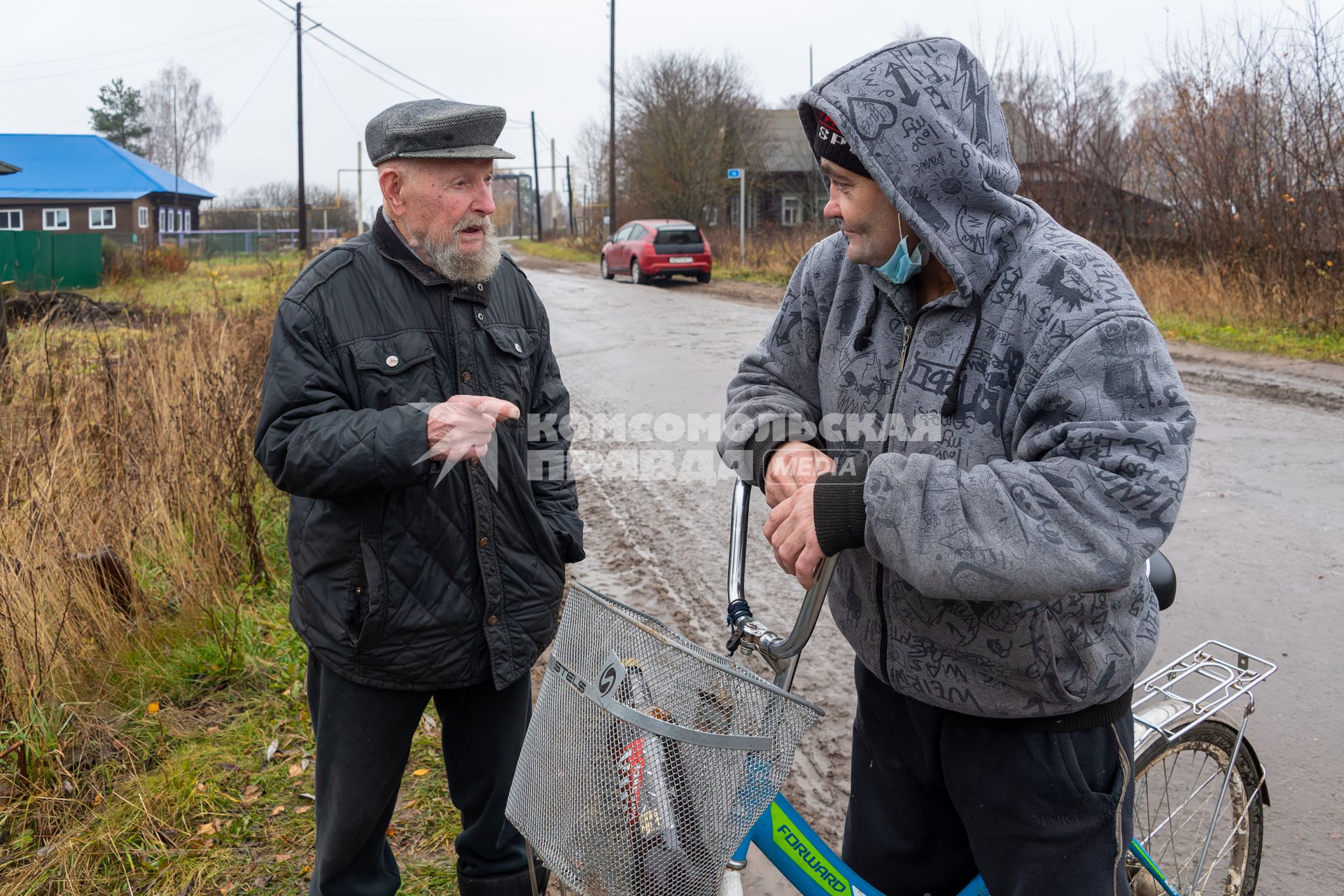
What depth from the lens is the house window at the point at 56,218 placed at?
41281mm

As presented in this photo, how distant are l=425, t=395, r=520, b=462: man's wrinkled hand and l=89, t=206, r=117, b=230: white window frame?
1787 inches

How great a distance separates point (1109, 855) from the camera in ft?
5.69

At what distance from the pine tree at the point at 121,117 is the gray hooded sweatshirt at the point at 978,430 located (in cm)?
7131

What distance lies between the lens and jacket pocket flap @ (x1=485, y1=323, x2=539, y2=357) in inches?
99.4

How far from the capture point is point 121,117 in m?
64.2

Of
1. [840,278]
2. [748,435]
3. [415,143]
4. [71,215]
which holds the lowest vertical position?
[748,435]

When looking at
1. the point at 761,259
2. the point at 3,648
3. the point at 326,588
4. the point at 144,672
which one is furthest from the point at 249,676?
the point at 761,259

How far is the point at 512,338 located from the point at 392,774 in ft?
3.55

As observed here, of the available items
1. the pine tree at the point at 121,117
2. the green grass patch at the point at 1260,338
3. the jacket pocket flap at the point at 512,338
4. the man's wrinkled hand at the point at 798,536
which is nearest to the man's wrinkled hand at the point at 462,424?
the jacket pocket flap at the point at 512,338

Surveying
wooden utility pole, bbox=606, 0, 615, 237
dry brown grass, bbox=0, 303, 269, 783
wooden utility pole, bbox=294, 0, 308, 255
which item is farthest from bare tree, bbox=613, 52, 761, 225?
dry brown grass, bbox=0, 303, 269, 783

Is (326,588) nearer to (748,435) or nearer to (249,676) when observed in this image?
(748,435)

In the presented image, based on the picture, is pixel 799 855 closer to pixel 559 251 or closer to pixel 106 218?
pixel 559 251

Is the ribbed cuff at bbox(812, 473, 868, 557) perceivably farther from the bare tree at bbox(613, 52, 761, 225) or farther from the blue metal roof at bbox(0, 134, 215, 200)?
the bare tree at bbox(613, 52, 761, 225)

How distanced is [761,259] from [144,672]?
22.9 metres
